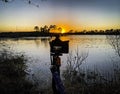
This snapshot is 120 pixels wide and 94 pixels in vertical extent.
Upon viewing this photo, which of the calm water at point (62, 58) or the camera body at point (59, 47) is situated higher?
the camera body at point (59, 47)

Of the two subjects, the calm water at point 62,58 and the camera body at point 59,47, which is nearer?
the camera body at point 59,47

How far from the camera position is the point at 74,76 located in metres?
14.9

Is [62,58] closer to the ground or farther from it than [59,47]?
closer to the ground

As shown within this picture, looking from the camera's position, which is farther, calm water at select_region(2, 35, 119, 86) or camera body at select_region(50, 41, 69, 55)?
calm water at select_region(2, 35, 119, 86)

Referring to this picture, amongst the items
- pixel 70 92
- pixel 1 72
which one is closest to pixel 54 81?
pixel 70 92

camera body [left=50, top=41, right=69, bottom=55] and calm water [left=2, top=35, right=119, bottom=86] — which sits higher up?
camera body [left=50, top=41, right=69, bottom=55]

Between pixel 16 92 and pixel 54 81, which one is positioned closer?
pixel 54 81

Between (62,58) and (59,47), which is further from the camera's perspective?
(62,58)

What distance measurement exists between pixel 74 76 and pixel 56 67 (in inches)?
349

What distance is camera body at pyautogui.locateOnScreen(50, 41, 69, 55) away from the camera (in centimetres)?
600

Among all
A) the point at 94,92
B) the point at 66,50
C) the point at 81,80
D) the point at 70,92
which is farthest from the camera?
the point at 81,80

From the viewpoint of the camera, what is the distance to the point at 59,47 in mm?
6055

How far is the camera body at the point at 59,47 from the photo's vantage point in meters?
6.00

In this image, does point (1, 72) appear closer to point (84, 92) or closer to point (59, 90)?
point (84, 92)
